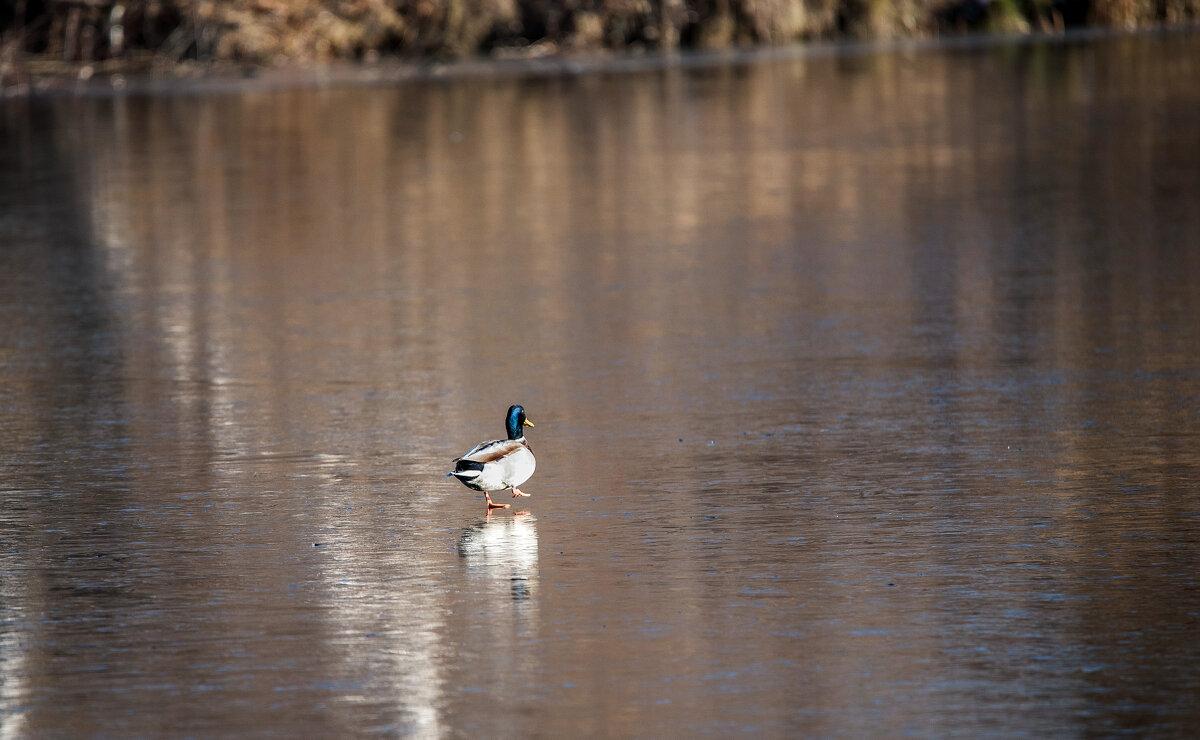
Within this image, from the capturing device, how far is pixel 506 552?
7.09 metres

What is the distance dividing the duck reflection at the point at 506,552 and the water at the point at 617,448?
0.08 feet

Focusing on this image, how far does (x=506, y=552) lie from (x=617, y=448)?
1604 millimetres

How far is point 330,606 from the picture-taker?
6457 mm

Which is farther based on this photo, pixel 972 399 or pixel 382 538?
pixel 972 399

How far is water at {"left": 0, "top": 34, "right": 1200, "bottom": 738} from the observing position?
5.71 meters

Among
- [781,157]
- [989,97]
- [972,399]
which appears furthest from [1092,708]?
[989,97]

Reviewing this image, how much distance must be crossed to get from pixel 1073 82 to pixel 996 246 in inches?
512

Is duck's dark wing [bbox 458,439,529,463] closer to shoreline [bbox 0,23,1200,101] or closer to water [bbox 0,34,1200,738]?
water [bbox 0,34,1200,738]

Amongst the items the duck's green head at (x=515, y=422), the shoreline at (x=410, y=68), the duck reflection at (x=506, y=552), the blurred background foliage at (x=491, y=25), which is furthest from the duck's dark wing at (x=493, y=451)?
the blurred background foliage at (x=491, y=25)

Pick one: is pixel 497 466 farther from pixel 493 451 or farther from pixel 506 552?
pixel 506 552

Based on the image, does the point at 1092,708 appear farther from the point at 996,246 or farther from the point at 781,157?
the point at 781,157

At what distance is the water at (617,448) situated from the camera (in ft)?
18.7

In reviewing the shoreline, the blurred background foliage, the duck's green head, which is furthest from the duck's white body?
the blurred background foliage

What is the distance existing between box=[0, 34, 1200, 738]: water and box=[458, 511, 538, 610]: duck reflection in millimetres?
24
